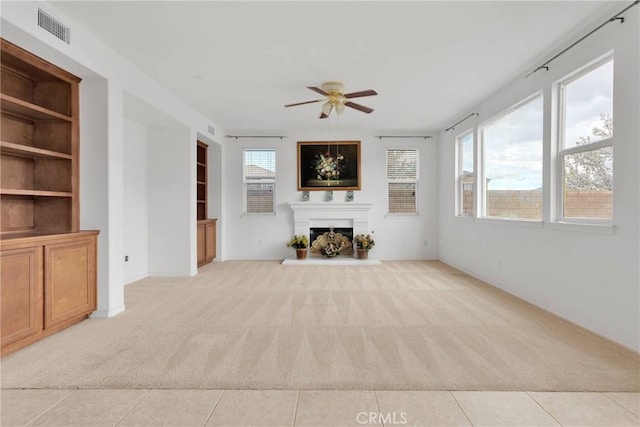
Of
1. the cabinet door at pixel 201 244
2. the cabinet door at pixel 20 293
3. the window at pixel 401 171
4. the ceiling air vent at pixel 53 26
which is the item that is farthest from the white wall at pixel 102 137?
the window at pixel 401 171

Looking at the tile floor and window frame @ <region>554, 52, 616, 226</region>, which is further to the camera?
window frame @ <region>554, 52, 616, 226</region>

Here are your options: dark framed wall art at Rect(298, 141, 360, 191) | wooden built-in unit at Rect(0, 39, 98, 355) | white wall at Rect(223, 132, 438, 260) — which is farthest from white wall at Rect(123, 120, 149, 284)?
dark framed wall art at Rect(298, 141, 360, 191)

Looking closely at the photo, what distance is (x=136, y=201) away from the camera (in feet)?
17.4

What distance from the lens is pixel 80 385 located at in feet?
7.14

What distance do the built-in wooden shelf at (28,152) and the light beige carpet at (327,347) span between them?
64.1 inches

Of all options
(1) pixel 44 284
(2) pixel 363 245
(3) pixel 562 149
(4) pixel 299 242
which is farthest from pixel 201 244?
(3) pixel 562 149

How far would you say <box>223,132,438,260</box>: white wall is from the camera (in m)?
7.45

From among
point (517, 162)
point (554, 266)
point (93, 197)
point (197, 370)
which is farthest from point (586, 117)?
point (93, 197)

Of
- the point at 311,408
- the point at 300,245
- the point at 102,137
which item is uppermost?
the point at 102,137

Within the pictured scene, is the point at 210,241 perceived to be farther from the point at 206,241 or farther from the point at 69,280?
the point at 69,280

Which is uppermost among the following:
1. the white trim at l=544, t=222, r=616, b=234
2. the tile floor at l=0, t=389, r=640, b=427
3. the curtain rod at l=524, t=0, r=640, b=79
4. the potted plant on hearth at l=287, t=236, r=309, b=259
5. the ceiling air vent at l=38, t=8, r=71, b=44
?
the curtain rod at l=524, t=0, r=640, b=79

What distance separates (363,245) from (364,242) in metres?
0.07

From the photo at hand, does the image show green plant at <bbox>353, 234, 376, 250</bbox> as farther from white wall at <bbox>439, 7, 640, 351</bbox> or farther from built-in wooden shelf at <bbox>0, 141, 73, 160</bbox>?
built-in wooden shelf at <bbox>0, 141, 73, 160</bbox>

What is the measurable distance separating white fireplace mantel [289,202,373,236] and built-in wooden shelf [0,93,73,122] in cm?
454
